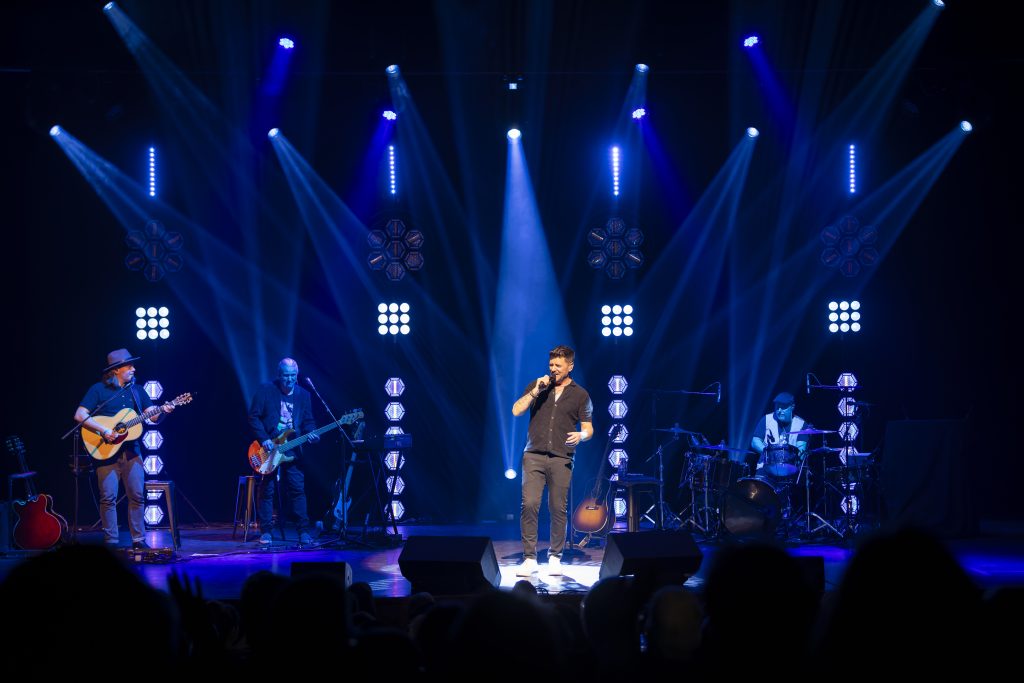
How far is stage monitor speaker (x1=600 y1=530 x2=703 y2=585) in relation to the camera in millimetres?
5188

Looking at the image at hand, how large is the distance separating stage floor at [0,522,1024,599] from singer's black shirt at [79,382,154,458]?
1289 millimetres

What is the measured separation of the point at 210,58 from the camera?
12242 mm

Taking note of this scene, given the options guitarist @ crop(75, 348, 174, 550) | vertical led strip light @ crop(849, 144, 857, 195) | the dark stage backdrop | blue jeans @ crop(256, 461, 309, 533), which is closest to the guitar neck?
blue jeans @ crop(256, 461, 309, 533)

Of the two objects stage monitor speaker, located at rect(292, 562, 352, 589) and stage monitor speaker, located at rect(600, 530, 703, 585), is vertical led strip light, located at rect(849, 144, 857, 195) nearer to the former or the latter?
stage monitor speaker, located at rect(600, 530, 703, 585)

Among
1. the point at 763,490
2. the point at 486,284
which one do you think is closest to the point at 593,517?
the point at 763,490

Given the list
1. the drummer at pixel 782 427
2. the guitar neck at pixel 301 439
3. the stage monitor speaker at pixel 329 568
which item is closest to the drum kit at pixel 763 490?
the drummer at pixel 782 427

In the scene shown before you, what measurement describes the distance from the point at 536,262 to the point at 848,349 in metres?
4.69

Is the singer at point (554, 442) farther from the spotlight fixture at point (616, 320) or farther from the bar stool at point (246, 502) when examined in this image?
the spotlight fixture at point (616, 320)

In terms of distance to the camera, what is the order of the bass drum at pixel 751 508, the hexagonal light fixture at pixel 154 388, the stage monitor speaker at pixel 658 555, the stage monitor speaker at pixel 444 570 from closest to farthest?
the stage monitor speaker at pixel 658 555, the stage monitor speaker at pixel 444 570, the bass drum at pixel 751 508, the hexagonal light fixture at pixel 154 388

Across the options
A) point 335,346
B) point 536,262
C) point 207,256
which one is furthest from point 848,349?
point 207,256

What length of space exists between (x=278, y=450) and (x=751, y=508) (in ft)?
18.1

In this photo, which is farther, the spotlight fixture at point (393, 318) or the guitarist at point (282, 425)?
the spotlight fixture at point (393, 318)

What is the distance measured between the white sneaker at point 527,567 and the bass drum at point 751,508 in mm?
3065

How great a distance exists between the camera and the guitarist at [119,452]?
374 inches
